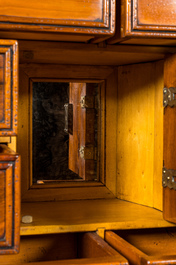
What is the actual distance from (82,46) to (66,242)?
2.87 feet

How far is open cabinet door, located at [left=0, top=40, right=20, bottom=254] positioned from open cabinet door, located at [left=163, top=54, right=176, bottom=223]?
2.10 feet

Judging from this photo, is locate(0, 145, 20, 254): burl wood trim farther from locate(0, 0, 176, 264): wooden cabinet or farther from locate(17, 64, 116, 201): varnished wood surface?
locate(17, 64, 116, 201): varnished wood surface

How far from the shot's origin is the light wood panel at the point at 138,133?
1.99m

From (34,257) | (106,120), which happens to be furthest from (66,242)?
(106,120)

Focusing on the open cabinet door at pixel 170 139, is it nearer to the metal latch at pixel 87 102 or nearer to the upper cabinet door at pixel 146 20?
the upper cabinet door at pixel 146 20

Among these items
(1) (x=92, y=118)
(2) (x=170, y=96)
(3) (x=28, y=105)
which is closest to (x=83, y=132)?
(1) (x=92, y=118)

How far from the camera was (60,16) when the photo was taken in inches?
53.3

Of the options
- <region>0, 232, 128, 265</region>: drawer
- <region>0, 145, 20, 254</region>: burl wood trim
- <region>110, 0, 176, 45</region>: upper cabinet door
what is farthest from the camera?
<region>0, 232, 128, 265</region>: drawer

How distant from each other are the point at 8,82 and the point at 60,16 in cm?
28

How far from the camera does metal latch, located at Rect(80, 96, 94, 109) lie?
2046mm

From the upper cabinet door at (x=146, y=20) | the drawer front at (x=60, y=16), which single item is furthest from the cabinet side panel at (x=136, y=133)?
the drawer front at (x=60, y=16)

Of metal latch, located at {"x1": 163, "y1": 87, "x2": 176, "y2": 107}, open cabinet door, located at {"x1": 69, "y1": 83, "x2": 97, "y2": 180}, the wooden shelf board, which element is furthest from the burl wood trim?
open cabinet door, located at {"x1": 69, "y1": 83, "x2": 97, "y2": 180}

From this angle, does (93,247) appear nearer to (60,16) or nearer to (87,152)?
(87,152)

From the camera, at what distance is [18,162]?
1.28 meters
